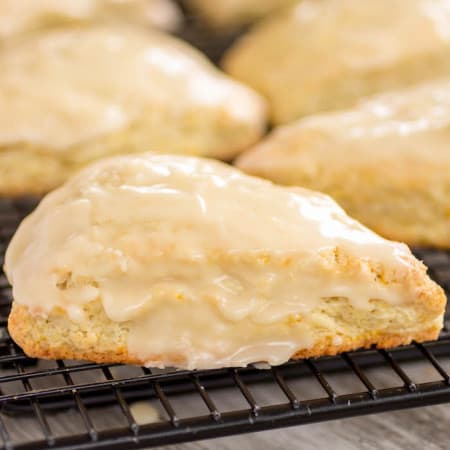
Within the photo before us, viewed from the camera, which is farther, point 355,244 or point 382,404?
point 355,244

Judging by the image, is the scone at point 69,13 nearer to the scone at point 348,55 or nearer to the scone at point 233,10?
the scone at point 233,10

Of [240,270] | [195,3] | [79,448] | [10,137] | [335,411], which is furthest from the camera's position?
[195,3]

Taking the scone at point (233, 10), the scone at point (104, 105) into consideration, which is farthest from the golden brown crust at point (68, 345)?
the scone at point (233, 10)

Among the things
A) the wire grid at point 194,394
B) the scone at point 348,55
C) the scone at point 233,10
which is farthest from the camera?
the scone at point 233,10

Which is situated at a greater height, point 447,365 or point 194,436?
point 194,436

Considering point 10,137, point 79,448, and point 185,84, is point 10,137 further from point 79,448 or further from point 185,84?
point 79,448

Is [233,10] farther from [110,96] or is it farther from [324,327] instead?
[324,327]

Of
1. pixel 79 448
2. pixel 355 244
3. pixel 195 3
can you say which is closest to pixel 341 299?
pixel 355 244
